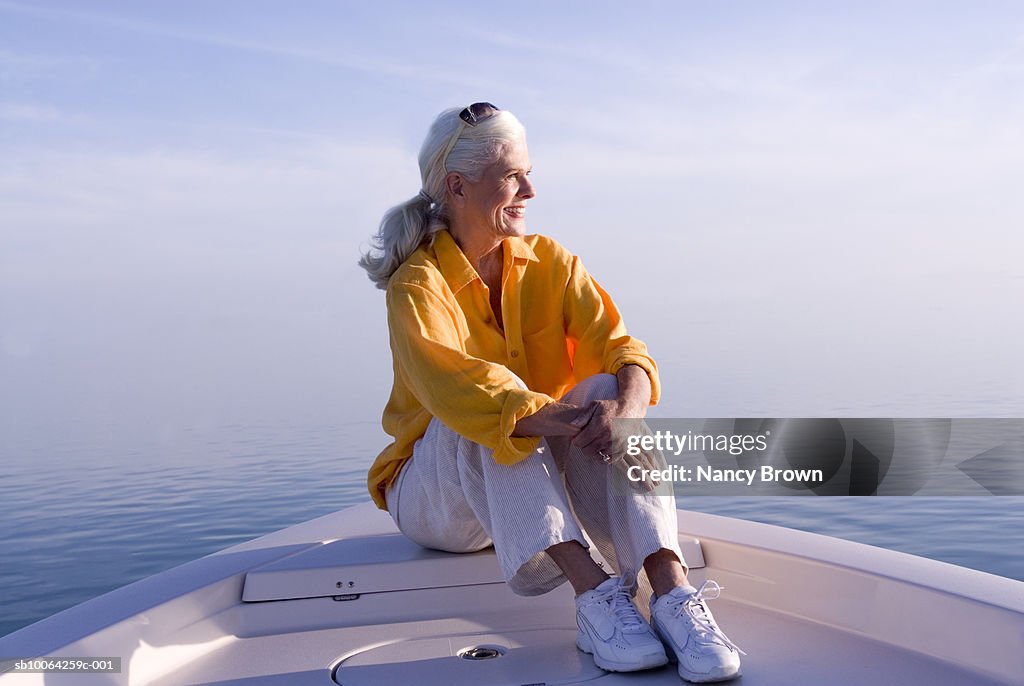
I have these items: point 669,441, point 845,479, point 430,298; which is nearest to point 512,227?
point 430,298

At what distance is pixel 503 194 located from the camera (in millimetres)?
1934

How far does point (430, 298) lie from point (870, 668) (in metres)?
0.99

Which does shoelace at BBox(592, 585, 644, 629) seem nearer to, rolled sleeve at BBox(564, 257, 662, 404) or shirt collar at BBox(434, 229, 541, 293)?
rolled sleeve at BBox(564, 257, 662, 404)

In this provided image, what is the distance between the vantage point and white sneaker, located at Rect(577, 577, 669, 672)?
148cm

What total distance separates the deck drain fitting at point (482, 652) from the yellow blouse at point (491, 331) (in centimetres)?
39

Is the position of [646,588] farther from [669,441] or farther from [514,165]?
[514,165]

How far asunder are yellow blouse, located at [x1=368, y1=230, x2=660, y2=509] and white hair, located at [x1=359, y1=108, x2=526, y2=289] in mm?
45

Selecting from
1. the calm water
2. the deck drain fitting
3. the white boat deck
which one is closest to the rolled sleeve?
the white boat deck

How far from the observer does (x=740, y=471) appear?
1903 millimetres

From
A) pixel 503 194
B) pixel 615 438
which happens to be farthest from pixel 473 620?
pixel 503 194

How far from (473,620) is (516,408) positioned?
471 millimetres

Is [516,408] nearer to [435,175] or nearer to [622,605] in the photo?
[622,605]

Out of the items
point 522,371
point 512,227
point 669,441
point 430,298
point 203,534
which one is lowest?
point 203,534

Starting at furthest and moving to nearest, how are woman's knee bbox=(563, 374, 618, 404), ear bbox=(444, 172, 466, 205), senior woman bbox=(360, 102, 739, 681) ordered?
1. ear bbox=(444, 172, 466, 205)
2. woman's knee bbox=(563, 374, 618, 404)
3. senior woman bbox=(360, 102, 739, 681)
